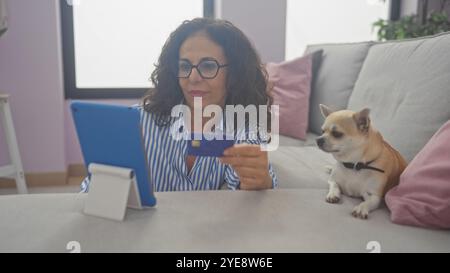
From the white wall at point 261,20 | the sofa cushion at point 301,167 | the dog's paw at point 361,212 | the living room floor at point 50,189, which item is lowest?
the living room floor at point 50,189

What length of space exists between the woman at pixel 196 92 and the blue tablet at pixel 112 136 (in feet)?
0.89

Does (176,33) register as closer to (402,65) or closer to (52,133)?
(402,65)

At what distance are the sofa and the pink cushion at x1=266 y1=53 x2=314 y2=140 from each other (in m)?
0.06

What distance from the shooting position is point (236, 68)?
1.12 m

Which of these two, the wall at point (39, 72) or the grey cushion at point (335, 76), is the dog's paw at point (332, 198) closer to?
the grey cushion at point (335, 76)

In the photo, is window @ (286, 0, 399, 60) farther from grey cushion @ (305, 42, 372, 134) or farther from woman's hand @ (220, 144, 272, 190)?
woman's hand @ (220, 144, 272, 190)

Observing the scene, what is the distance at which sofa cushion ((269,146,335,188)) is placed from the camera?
4.21 ft

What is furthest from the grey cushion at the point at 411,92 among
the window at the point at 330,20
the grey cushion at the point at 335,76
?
the window at the point at 330,20

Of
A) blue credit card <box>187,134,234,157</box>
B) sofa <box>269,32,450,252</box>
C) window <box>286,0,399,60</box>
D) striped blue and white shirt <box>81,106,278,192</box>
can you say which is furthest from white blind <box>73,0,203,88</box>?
blue credit card <box>187,134,234,157</box>

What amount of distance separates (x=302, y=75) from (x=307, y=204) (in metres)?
1.46

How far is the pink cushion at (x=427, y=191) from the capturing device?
75 centimetres

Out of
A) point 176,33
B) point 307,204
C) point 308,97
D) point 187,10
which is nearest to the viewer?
point 307,204
